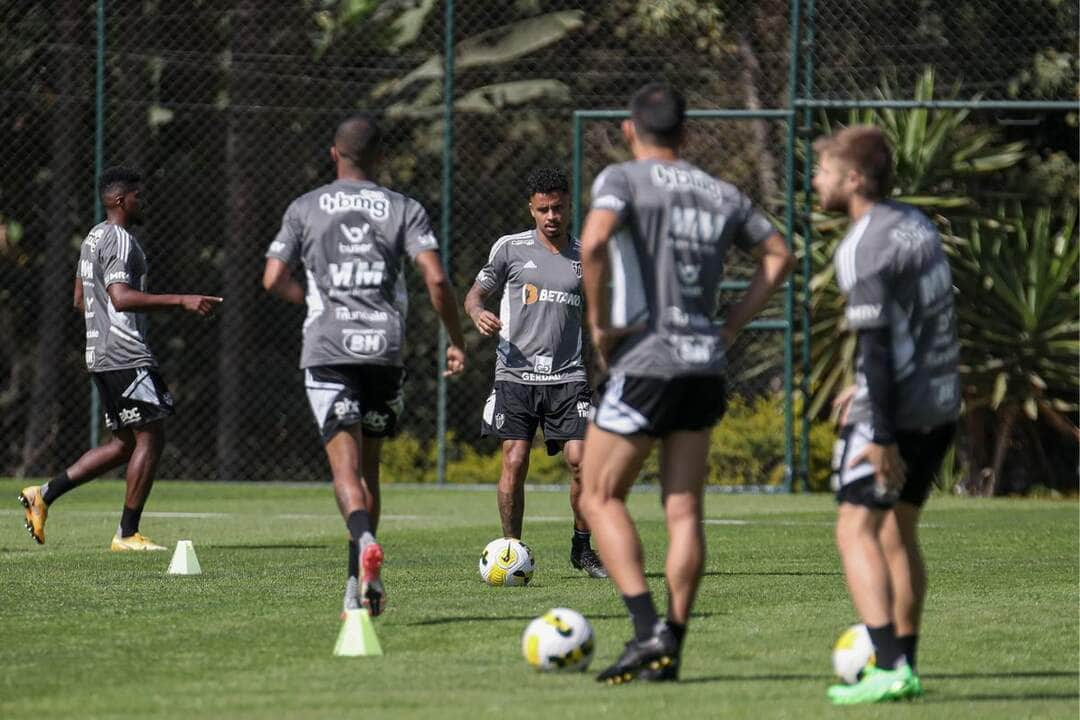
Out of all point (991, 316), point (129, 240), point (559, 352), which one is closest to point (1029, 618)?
point (559, 352)

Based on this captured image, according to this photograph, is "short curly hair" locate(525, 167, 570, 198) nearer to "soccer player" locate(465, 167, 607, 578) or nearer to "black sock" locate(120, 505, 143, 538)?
"soccer player" locate(465, 167, 607, 578)

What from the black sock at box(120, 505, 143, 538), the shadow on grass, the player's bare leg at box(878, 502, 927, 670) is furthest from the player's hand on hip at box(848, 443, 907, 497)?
the black sock at box(120, 505, 143, 538)

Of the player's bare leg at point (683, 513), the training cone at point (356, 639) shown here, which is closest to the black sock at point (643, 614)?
the player's bare leg at point (683, 513)

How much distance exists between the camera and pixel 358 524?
26.1ft

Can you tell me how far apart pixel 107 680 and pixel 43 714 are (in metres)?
0.69

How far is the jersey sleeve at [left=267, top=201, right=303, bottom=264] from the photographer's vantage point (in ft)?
27.0

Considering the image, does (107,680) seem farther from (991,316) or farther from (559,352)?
(991,316)

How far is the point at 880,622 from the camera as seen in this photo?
636 centimetres

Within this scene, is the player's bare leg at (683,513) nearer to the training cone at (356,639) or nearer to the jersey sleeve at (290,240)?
the training cone at (356,639)

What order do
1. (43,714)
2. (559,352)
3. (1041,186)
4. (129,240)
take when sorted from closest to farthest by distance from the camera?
(43,714)
(559,352)
(129,240)
(1041,186)

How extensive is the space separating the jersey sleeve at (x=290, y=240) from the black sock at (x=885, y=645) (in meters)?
3.10

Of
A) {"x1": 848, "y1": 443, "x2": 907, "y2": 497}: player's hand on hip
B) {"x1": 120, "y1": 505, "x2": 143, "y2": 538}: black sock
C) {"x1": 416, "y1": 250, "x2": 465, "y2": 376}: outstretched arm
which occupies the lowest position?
{"x1": 120, "y1": 505, "x2": 143, "y2": 538}: black sock

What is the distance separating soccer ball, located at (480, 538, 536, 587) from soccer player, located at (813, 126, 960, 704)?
3.61 m

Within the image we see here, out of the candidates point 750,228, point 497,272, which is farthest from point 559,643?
point 497,272
